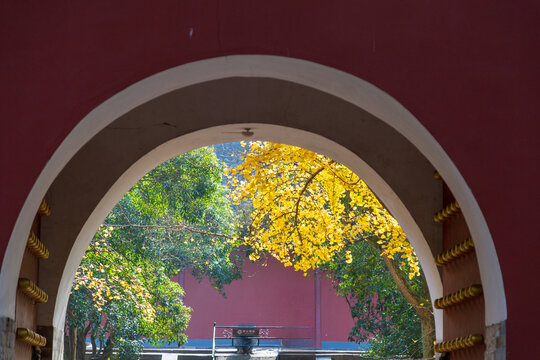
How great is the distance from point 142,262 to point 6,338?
777cm

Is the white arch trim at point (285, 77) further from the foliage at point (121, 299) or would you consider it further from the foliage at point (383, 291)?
the foliage at point (383, 291)

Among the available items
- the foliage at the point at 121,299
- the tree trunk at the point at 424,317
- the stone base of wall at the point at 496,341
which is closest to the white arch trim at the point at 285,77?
the stone base of wall at the point at 496,341

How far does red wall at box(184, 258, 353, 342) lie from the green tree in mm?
3055

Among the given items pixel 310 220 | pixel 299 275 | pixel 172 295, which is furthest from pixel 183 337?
pixel 299 275

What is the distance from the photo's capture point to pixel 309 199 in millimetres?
7656

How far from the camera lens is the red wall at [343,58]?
2.74m

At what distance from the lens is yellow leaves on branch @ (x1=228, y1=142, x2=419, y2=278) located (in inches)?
280

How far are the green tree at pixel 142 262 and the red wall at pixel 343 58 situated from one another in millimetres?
5755

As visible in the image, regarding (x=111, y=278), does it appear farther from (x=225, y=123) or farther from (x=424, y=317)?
(x=225, y=123)

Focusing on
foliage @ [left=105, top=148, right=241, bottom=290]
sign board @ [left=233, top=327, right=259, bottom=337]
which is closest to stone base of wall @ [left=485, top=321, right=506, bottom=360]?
foliage @ [left=105, top=148, right=241, bottom=290]

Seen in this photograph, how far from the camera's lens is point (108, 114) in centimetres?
291

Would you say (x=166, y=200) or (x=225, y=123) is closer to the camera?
(x=225, y=123)

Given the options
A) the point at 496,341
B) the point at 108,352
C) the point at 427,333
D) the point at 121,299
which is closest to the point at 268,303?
the point at 108,352

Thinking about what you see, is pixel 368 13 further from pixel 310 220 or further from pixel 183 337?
pixel 183 337
